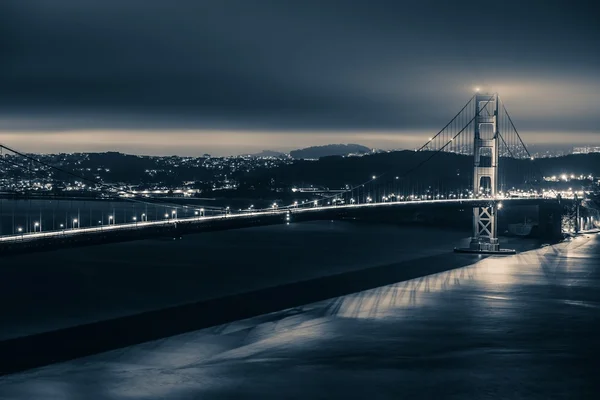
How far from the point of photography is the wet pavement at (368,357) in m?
19.0

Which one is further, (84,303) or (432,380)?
(84,303)

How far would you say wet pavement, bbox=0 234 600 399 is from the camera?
1902 cm

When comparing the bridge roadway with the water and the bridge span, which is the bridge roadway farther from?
the water

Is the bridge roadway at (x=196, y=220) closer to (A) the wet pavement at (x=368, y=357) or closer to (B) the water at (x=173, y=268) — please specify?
(B) the water at (x=173, y=268)

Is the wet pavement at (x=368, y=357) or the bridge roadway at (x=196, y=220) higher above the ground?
the bridge roadway at (x=196, y=220)

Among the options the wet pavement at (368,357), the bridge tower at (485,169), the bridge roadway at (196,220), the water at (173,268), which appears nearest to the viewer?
the wet pavement at (368,357)

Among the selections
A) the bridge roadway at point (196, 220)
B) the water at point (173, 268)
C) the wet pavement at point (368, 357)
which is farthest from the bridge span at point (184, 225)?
the wet pavement at point (368, 357)

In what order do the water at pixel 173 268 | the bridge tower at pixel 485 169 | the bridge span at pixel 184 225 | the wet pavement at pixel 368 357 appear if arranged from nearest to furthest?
the wet pavement at pixel 368 357 < the bridge span at pixel 184 225 < the water at pixel 173 268 < the bridge tower at pixel 485 169

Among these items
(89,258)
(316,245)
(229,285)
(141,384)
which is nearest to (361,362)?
(141,384)

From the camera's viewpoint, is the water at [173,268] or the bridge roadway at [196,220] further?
the water at [173,268]

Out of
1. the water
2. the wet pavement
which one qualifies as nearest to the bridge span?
the water

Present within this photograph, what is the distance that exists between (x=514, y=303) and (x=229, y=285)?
13.0m

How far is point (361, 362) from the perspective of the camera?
2194cm

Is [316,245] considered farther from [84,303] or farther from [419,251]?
[84,303]
